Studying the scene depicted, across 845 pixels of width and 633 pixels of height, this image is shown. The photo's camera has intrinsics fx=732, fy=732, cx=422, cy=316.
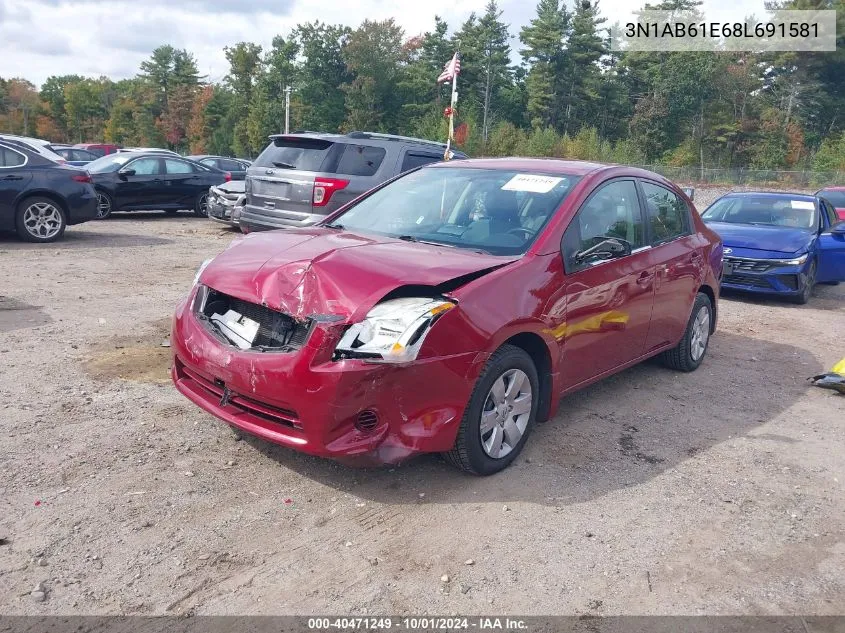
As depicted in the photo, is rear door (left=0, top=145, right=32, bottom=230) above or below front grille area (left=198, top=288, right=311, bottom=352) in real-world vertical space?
above

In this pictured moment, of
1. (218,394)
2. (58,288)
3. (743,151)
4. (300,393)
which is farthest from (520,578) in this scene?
(743,151)

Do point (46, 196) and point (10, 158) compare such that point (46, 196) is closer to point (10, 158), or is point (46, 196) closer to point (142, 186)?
point (10, 158)

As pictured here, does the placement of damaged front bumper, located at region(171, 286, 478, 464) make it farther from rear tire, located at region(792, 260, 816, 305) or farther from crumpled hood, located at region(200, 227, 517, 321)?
rear tire, located at region(792, 260, 816, 305)

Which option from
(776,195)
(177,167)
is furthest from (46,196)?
(776,195)

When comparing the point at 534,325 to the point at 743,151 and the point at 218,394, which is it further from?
the point at 743,151

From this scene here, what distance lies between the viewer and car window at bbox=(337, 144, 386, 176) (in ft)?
32.9

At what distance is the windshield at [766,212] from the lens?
1095 cm

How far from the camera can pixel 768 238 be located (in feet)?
33.6

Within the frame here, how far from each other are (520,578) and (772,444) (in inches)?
102

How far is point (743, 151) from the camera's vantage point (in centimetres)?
5394

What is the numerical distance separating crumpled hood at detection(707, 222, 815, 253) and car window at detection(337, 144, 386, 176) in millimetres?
4990

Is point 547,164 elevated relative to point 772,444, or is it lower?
elevated

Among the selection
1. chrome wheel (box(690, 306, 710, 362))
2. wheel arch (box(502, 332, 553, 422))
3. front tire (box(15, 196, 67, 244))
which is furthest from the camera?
front tire (box(15, 196, 67, 244))

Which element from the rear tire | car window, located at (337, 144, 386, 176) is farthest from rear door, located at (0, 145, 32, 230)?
the rear tire
